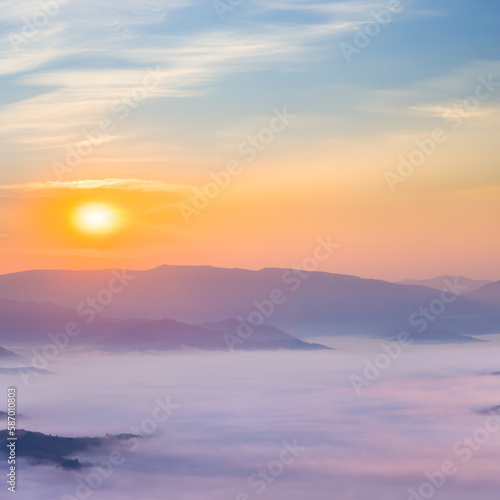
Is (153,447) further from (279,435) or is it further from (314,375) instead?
(314,375)

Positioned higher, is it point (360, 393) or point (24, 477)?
point (360, 393)

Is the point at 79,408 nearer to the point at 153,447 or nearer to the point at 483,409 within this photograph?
the point at 153,447

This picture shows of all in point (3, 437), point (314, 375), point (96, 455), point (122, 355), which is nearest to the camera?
point (3, 437)

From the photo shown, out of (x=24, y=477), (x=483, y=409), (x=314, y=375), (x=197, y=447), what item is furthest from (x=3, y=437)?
(x=314, y=375)

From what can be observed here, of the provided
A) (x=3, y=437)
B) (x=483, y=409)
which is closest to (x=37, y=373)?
(x=483, y=409)

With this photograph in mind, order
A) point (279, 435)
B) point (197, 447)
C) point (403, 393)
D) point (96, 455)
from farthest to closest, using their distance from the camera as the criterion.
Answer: point (403, 393) < point (279, 435) < point (197, 447) < point (96, 455)

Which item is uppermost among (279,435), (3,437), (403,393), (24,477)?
(403,393)

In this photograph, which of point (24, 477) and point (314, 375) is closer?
point (24, 477)
